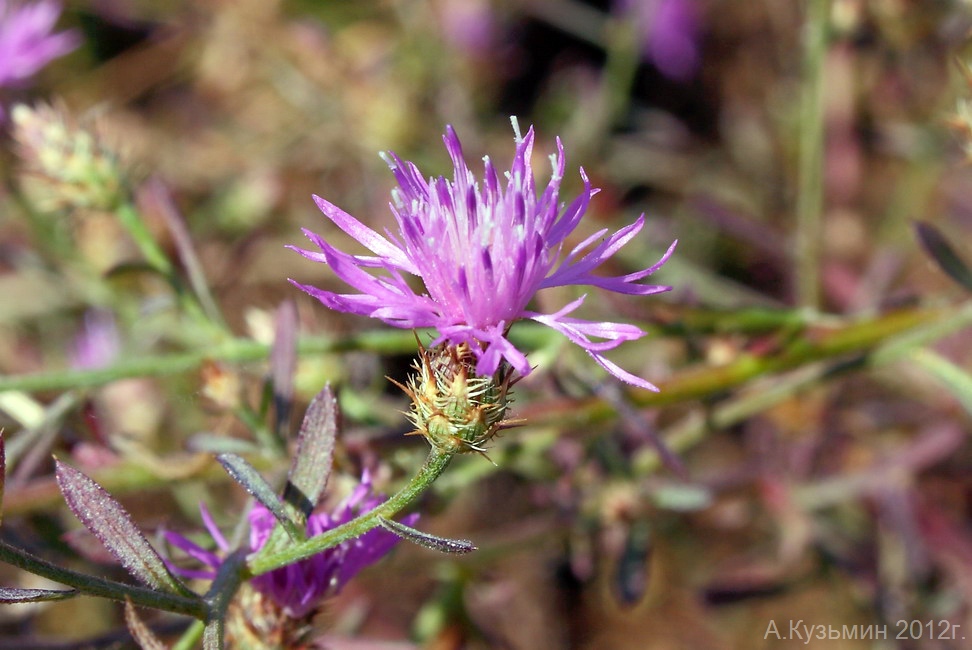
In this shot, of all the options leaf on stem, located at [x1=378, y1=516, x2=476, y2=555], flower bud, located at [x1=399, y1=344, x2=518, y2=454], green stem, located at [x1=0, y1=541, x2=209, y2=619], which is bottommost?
green stem, located at [x1=0, y1=541, x2=209, y2=619]

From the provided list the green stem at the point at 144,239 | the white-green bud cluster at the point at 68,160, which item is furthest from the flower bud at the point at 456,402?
the white-green bud cluster at the point at 68,160

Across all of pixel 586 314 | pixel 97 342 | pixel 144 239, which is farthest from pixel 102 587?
pixel 586 314

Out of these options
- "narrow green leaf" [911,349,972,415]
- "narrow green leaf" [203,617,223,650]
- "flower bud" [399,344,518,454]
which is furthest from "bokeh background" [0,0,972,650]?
"flower bud" [399,344,518,454]

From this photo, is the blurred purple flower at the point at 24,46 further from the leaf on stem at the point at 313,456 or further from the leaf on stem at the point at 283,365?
the leaf on stem at the point at 313,456

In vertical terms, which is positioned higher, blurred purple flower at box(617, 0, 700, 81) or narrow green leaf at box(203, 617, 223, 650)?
blurred purple flower at box(617, 0, 700, 81)

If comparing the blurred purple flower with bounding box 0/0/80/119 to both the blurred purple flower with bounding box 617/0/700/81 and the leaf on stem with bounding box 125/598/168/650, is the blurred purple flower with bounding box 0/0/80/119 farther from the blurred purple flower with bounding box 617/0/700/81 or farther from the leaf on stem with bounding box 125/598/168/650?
the blurred purple flower with bounding box 617/0/700/81
